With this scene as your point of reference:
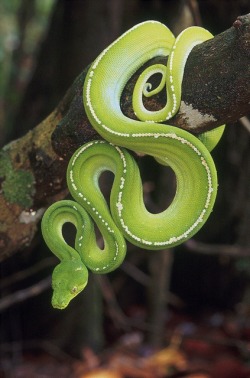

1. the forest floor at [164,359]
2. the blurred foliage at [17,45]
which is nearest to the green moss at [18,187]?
the forest floor at [164,359]

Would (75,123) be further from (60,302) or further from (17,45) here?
(17,45)

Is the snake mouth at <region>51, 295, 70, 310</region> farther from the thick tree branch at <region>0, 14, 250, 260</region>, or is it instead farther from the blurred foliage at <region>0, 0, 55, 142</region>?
the blurred foliage at <region>0, 0, 55, 142</region>

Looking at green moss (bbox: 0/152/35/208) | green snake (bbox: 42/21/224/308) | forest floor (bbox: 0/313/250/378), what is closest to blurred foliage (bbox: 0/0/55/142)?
forest floor (bbox: 0/313/250/378)

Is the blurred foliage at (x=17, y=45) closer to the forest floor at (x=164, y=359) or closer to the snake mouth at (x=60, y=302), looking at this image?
the forest floor at (x=164, y=359)

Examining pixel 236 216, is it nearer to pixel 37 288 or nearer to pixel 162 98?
pixel 37 288

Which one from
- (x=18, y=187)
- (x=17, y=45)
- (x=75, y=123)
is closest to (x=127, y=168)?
(x=75, y=123)
